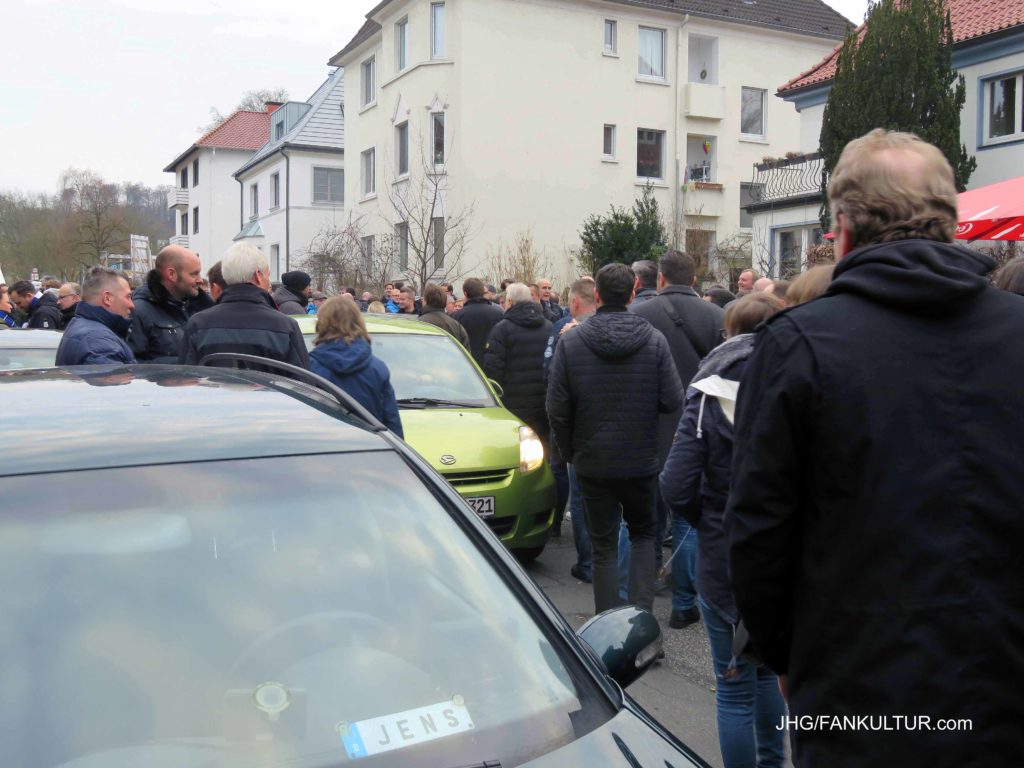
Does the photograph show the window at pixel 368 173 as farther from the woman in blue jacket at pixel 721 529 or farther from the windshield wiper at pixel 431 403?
the woman in blue jacket at pixel 721 529

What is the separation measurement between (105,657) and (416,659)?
24.5 inches

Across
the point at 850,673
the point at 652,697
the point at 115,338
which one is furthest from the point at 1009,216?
the point at 850,673

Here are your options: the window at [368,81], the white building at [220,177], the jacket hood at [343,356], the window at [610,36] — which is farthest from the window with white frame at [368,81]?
the jacket hood at [343,356]

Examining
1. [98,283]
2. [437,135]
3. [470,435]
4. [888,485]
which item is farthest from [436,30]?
[888,485]

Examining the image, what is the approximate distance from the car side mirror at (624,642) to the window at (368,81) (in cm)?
3397

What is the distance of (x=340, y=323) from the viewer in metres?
6.25

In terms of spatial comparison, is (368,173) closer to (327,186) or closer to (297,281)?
(327,186)

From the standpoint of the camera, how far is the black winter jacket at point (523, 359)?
830cm

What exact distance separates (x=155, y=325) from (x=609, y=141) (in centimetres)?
2690

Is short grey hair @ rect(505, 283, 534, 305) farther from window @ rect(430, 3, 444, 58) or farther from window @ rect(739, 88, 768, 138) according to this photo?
window @ rect(739, 88, 768, 138)

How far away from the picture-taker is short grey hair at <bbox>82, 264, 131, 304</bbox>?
19.7ft


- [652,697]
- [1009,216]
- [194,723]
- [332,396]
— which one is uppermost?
[1009,216]

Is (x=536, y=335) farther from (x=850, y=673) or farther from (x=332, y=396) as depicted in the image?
(x=850, y=673)

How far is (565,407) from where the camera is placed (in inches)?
219
